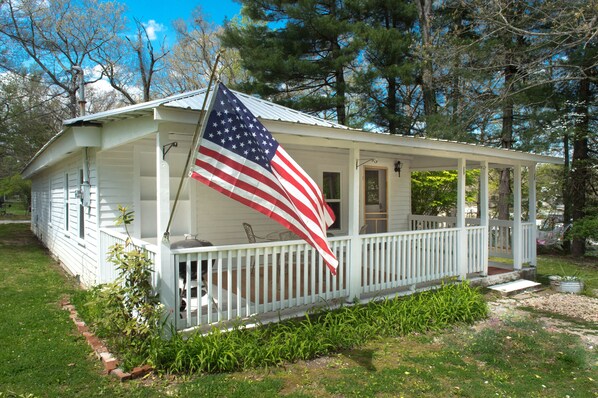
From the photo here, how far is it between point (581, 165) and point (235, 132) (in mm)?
13412

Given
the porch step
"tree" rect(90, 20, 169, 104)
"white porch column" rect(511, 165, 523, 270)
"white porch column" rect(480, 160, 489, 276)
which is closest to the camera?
the porch step

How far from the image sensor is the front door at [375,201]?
9.96m

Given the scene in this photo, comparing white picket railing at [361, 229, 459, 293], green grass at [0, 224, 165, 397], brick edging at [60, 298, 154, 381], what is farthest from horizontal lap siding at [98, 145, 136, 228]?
white picket railing at [361, 229, 459, 293]

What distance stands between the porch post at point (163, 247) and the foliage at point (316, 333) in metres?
0.41

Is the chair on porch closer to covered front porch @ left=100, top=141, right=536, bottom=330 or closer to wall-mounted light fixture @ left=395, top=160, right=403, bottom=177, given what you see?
covered front porch @ left=100, top=141, right=536, bottom=330

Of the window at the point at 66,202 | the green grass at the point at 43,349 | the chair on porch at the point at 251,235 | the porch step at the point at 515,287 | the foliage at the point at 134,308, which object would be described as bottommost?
the porch step at the point at 515,287

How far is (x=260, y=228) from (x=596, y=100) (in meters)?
11.5

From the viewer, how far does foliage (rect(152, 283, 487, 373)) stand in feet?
13.1

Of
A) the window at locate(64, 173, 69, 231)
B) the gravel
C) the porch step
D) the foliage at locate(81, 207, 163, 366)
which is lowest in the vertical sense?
the gravel

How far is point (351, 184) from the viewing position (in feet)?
19.5

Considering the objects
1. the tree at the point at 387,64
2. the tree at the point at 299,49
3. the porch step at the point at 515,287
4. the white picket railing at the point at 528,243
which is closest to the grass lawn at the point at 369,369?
the porch step at the point at 515,287

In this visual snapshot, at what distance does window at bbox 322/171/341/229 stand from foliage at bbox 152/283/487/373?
3.12 metres

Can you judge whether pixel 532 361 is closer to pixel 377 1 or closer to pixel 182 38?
pixel 377 1

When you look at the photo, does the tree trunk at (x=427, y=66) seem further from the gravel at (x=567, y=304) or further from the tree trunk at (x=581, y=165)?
the gravel at (x=567, y=304)
